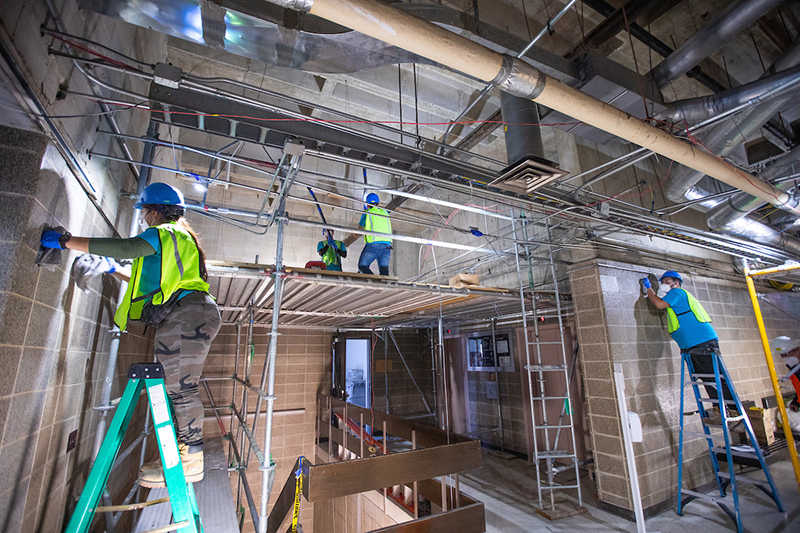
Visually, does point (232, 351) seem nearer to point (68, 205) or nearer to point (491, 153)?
point (68, 205)

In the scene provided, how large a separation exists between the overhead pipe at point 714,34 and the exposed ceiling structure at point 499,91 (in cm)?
1

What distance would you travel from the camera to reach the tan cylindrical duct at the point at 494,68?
174 centimetres

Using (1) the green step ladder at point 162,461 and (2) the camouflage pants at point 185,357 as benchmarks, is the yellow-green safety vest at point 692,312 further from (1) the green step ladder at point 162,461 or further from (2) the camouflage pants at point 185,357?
(1) the green step ladder at point 162,461

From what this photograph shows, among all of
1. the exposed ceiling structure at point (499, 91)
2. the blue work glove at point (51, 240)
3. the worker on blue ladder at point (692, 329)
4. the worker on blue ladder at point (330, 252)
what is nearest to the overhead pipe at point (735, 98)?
the exposed ceiling structure at point (499, 91)

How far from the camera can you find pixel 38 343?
1.76 m

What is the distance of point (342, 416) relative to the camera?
6.11 meters

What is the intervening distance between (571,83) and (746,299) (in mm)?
6341

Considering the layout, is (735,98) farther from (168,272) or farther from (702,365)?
(168,272)

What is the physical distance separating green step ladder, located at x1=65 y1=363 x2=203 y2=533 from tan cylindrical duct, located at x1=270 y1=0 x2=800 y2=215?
6.60 ft

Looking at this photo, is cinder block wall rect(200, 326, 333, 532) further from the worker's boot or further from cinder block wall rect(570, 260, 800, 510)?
cinder block wall rect(570, 260, 800, 510)

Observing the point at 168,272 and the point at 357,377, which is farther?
the point at 357,377

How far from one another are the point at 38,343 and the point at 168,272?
643 millimetres

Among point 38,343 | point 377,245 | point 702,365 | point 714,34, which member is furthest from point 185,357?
point 702,365

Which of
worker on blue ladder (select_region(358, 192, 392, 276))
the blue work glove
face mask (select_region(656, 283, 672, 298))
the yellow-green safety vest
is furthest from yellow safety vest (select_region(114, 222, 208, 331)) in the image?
face mask (select_region(656, 283, 672, 298))
